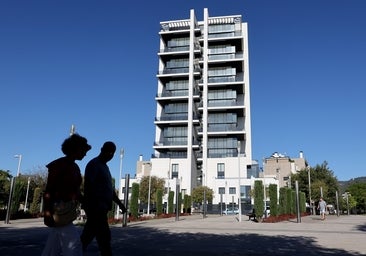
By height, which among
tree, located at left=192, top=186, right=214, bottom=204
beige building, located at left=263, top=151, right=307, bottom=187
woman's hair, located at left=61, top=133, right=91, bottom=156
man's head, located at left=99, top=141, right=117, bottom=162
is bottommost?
woman's hair, located at left=61, top=133, right=91, bottom=156

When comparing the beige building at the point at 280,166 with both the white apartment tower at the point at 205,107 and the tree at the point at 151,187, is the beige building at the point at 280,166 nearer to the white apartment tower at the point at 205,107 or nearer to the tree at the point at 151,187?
the white apartment tower at the point at 205,107

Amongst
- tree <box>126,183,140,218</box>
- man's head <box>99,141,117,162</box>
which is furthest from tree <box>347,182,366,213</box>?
man's head <box>99,141,117,162</box>

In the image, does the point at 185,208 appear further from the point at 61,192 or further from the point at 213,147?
the point at 61,192

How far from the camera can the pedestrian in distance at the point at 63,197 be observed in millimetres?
3488

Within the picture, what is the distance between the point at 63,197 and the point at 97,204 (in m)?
1.50

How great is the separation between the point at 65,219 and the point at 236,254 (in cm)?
471

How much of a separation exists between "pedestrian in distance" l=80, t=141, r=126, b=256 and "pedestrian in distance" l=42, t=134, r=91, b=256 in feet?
3.79

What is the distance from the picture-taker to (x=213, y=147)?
2613 inches

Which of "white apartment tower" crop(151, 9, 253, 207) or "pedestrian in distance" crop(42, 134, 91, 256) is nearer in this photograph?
"pedestrian in distance" crop(42, 134, 91, 256)

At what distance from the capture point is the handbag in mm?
3496

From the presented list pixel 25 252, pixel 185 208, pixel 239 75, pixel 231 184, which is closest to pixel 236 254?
pixel 25 252

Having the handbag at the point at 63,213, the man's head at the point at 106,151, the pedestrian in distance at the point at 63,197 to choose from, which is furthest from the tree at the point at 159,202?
the handbag at the point at 63,213

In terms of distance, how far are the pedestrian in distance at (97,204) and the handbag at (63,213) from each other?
4.17ft

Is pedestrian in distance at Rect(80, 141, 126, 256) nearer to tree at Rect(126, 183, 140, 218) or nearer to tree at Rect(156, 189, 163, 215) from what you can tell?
tree at Rect(126, 183, 140, 218)
